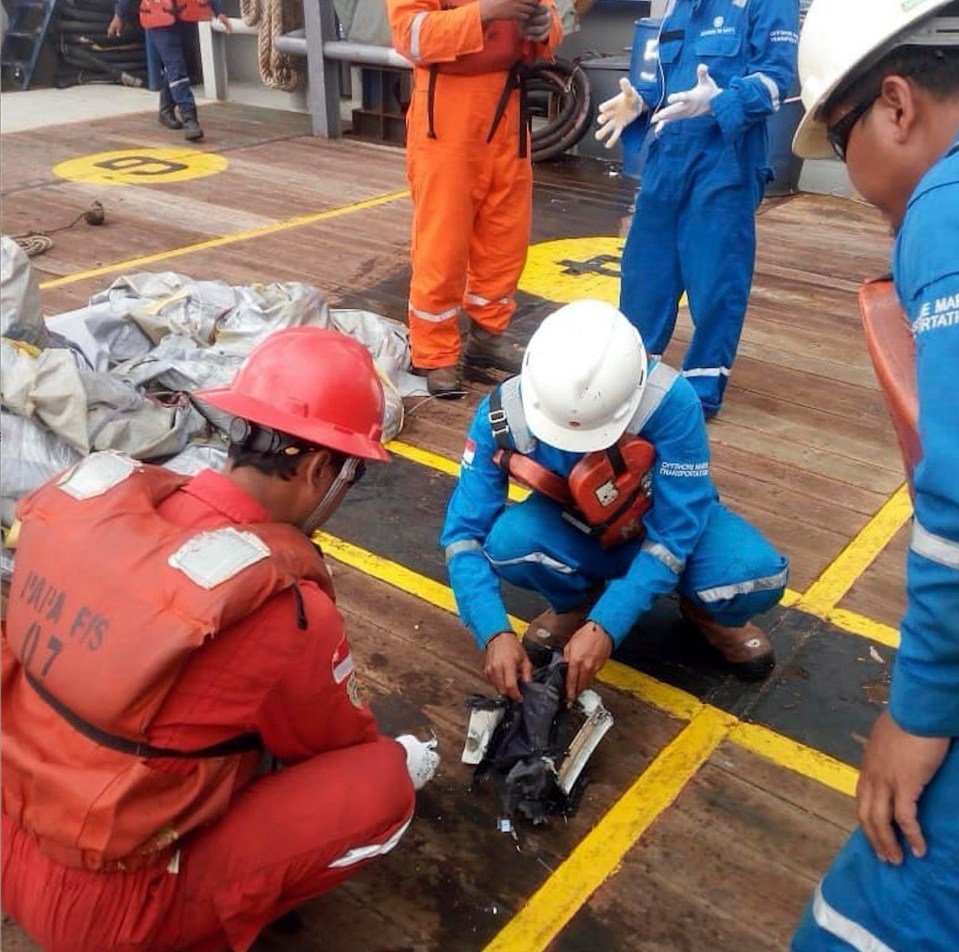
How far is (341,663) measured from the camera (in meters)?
1.94

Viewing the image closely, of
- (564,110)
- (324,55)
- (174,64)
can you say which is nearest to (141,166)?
(174,64)

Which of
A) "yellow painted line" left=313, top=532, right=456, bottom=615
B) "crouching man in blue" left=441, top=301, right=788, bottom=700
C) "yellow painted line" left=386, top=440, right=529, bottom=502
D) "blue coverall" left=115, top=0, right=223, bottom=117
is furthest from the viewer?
"blue coverall" left=115, top=0, right=223, bottom=117

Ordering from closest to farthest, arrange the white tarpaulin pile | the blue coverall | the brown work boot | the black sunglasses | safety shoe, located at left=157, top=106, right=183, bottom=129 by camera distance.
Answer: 1. the black sunglasses
2. the brown work boot
3. the white tarpaulin pile
4. the blue coverall
5. safety shoe, located at left=157, top=106, right=183, bottom=129

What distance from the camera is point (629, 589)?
8.96 feet

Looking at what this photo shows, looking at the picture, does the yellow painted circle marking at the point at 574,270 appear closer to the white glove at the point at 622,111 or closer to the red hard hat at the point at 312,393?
the white glove at the point at 622,111

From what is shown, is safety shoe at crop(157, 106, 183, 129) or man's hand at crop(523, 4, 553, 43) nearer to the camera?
man's hand at crop(523, 4, 553, 43)

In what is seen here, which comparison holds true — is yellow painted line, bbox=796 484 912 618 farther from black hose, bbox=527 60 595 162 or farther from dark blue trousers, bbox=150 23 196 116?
dark blue trousers, bbox=150 23 196 116

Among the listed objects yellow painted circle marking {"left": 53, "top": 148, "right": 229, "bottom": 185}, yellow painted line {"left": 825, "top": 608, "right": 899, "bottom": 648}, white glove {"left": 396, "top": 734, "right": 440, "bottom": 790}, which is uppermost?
white glove {"left": 396, "top": 734, "right": 440, "bottom": 790}

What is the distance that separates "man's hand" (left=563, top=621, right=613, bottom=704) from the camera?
8.58 ft

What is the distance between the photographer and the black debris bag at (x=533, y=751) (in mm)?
2521

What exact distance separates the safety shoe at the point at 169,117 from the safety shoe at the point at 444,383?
22.6ft

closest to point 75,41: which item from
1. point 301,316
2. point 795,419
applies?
point 301,316

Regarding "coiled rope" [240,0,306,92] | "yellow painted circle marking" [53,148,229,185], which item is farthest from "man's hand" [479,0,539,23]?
"coiled rope" [240,0,306,92]

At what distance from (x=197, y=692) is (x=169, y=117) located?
10.0 meters
